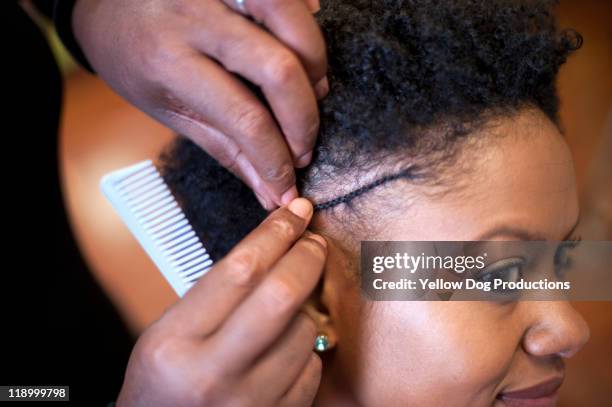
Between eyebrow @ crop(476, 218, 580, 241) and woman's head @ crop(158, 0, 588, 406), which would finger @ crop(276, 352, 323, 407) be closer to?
woman's head @ crop(158, 0, 588, 406)

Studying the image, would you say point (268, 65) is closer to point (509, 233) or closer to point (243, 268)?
point (243, 268)

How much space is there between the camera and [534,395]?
2.76 ft

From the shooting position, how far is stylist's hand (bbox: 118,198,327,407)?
60cm

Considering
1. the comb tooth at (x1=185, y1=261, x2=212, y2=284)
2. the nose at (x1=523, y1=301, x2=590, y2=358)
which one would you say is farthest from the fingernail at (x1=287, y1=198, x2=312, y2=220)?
the nose at (x1=523, y1=301, x2=590, y2=358)

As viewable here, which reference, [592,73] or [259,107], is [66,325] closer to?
[259,107]

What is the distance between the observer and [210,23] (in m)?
0.67

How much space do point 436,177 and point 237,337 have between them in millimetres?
350

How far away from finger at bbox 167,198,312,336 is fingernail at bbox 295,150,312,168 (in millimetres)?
133

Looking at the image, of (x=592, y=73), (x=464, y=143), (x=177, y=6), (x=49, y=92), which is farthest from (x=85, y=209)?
(x=592, y=73)

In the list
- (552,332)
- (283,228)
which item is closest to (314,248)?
(283,228)

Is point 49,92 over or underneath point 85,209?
over

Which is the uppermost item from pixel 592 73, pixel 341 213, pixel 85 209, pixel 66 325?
pixel 341 213

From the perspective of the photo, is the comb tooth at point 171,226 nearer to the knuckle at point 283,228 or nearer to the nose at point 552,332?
the knuckle at point 283,228

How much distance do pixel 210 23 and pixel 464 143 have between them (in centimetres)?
37
